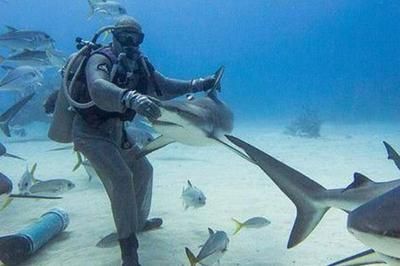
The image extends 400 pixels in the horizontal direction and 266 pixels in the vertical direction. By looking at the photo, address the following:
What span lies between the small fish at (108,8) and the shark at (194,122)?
5.35 meters

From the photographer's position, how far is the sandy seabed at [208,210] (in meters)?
4.81

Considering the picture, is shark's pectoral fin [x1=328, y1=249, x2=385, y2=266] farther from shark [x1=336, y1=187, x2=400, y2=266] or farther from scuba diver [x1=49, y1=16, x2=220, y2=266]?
scuba diver [x1=49, y1=16, x2=220, y2=266]

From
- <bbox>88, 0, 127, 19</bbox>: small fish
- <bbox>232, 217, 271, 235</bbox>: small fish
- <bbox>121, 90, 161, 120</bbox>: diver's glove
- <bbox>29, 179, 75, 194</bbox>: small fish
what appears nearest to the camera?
<bbox>121, 90, 161, 120</bbox>: diver's glove

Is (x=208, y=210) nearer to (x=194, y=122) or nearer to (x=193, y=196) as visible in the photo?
(x=193, y=196)

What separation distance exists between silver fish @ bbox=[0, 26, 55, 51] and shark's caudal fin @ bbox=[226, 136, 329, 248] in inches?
284

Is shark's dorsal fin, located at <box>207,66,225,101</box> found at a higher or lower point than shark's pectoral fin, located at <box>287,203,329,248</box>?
higher

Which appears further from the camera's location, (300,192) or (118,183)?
(118,183)

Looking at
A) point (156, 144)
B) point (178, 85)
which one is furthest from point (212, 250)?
point (178, 85)

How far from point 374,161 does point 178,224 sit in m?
7.35

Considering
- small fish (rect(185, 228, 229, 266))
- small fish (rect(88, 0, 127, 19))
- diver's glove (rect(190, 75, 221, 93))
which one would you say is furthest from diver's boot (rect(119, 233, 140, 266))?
small fish (rect(88, 0, 127, 19))

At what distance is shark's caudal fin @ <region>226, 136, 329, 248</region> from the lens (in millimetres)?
2881

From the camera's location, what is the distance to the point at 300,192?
291cm

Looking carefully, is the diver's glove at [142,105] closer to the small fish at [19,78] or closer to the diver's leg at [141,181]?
the diver's leg at [141,181]

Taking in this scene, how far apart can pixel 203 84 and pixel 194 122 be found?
4.16 feet
